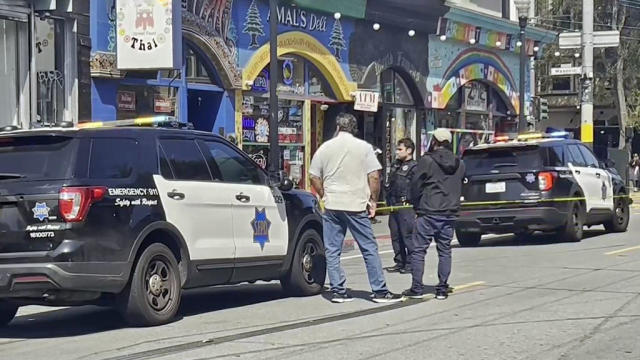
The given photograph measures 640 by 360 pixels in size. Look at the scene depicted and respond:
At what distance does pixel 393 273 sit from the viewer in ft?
40.9

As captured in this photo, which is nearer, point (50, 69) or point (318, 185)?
point (318, 185)

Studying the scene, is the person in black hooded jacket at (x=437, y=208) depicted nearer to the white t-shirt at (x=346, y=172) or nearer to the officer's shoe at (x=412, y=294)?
the officer's shoe at (x=412, y=294)

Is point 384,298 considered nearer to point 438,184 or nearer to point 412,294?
point 412,294

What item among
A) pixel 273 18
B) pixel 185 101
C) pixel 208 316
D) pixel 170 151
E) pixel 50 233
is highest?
pixel 273 18

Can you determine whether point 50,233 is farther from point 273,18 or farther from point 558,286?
point 273,18

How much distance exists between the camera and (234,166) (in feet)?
31.5

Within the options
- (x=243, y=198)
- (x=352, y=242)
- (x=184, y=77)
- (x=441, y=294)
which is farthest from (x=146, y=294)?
(x=184, y=77)

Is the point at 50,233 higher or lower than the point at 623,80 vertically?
lower

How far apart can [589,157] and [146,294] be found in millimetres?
11351

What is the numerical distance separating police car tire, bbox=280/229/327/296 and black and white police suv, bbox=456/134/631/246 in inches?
226

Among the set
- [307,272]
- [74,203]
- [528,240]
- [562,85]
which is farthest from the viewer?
[562,85]

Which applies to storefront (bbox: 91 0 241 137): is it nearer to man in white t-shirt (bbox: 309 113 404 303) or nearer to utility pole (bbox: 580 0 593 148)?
man in white t-shirt (bbox: 309 113 404 303)

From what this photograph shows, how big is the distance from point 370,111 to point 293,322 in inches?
628

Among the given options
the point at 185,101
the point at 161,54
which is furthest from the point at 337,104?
the point at 161,54
